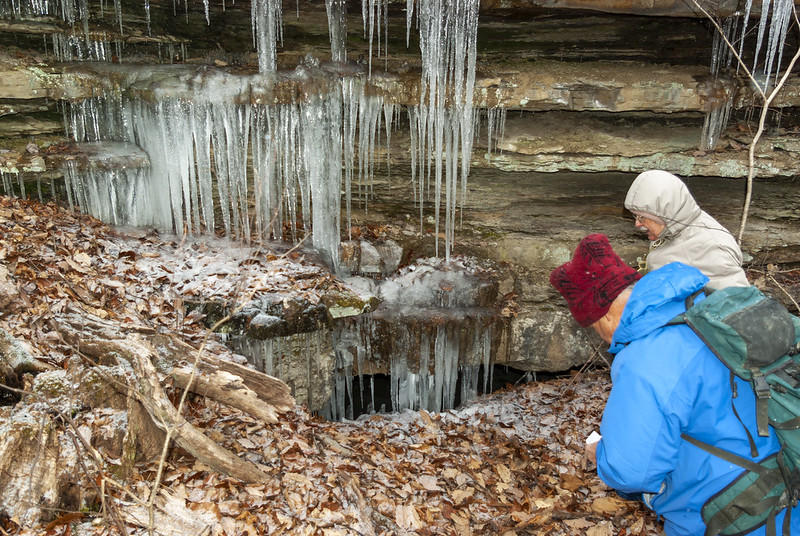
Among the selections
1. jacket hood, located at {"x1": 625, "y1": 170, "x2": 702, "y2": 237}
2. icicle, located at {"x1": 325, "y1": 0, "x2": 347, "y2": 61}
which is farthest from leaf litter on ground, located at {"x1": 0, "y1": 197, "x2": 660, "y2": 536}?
icicle, located at {"x1": 325, "y1": 0, "x2": 347, "y2": 61}

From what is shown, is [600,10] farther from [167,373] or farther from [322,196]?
[167,373]

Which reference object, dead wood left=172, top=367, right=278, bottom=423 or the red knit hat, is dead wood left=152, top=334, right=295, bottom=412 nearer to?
dead wood left=172, top=367, right=278, bottom=423

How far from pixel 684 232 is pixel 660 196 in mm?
546

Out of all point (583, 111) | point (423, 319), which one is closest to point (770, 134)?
point (583, 111)

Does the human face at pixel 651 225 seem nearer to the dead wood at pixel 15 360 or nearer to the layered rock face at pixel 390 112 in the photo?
the layered rock face at pixel 390 112

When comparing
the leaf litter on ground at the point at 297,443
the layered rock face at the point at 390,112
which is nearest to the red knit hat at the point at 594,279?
the leaf litter on ground at the point at 297,443

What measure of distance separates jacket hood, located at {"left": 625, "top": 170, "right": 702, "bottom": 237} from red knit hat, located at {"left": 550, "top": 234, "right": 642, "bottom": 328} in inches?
53.3

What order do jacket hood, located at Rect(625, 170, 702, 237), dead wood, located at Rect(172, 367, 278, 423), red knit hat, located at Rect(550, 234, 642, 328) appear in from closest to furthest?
red knit hat, located at Rect(550, 234, 642, 328)
jacket hood, located at Rect(625, 170, 702, 237)
dead wood, located at Rect(172, 367, 278, 423)

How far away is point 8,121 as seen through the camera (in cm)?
639

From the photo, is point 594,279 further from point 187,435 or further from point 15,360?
point 15,360

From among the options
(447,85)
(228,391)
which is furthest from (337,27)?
(228,391)

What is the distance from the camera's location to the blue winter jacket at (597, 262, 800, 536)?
2.06 meters

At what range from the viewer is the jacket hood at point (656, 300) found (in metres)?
2.11

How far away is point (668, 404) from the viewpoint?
2039mm
